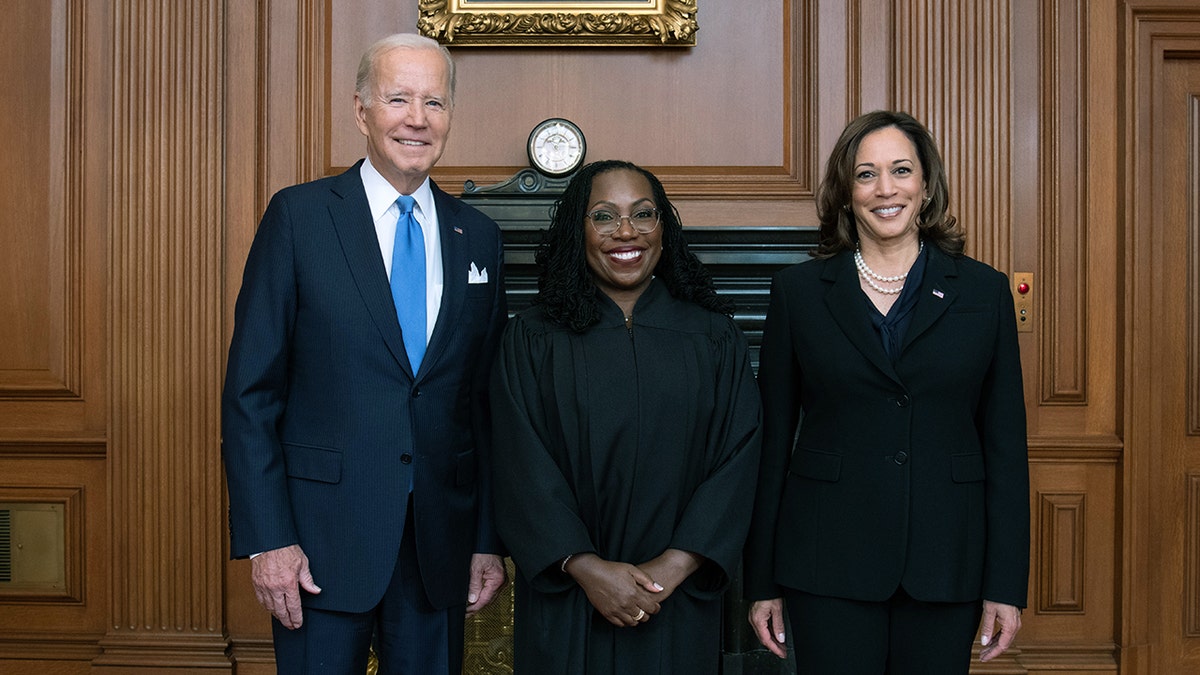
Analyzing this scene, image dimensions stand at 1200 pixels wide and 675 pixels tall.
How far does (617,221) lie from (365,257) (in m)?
0.50

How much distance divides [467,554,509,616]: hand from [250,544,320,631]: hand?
34 cm

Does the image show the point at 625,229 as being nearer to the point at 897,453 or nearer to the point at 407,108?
the point at 407,108

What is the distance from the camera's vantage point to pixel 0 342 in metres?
3.52

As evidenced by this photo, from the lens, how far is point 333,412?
6.79 feet

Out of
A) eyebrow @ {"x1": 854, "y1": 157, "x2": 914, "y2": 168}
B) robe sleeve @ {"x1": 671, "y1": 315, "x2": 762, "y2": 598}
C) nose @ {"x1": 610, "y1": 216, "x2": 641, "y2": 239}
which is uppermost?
eyebrow @ {"x1": 854, "y1": 157, "x2": 914, "y2": 168}

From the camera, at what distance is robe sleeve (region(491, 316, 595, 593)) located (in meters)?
1.97

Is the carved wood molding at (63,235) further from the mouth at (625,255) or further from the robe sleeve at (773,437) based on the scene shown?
the robe sleeve at (773,437)

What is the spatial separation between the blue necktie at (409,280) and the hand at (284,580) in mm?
422

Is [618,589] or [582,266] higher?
[582,266]

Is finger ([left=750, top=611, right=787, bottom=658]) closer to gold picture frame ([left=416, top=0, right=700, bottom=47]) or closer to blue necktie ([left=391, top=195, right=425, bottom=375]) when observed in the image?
blue necktie ([left=391, top=195, right=425, bottom=375])

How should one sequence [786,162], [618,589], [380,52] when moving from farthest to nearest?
[786,162], [380,52], [618,589]

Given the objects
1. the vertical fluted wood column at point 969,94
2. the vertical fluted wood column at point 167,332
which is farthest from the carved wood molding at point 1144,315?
the vertical fluted wood column at point 167,332

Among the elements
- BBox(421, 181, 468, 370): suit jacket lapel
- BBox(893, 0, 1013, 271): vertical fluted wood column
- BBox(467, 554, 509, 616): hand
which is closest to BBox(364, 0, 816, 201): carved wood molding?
BBox(893, 0, 1013, 271): vertical fluted wood column

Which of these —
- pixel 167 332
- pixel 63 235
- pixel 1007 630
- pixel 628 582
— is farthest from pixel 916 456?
pixel 63 235
